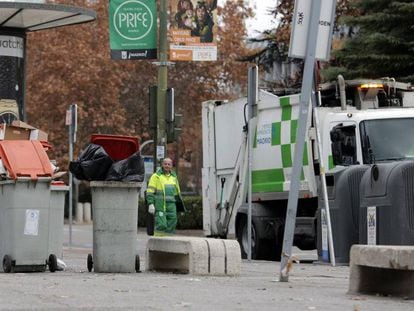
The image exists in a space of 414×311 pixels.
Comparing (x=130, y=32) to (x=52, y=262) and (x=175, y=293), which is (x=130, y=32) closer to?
(x=52, y=262)

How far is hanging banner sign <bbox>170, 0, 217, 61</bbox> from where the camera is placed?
23438mm

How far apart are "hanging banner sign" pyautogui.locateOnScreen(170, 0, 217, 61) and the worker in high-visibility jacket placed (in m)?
4.47

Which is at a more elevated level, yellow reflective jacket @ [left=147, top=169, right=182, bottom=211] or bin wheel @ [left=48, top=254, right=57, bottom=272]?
yellow reflective jacket @ [left=147, top=169, right=182, bottom=211]

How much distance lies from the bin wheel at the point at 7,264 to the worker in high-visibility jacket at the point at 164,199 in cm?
572

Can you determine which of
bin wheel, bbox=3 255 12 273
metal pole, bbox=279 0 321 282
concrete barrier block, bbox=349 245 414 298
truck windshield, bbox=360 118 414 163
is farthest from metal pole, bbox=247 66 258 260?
concrete barrier block, bbox=349 245 414 298

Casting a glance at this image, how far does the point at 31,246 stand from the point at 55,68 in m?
34.3

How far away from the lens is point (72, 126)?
26.0 metres

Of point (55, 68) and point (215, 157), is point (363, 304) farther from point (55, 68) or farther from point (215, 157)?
point (55, 68)

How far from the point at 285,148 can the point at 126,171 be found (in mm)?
6751

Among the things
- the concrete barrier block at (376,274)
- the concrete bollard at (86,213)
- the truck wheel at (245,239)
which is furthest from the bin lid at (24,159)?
the concrete bollard at (86,213)

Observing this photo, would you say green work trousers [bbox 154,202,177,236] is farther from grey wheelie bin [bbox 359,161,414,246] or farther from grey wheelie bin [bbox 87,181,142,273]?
grey wheelie bin [bbox 87,181,142,273]

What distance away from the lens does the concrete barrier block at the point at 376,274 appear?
10570 mm

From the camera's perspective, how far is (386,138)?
60.4ft

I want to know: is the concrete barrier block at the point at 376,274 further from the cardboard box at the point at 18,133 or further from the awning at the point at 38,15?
the awning at the point at 38,15
